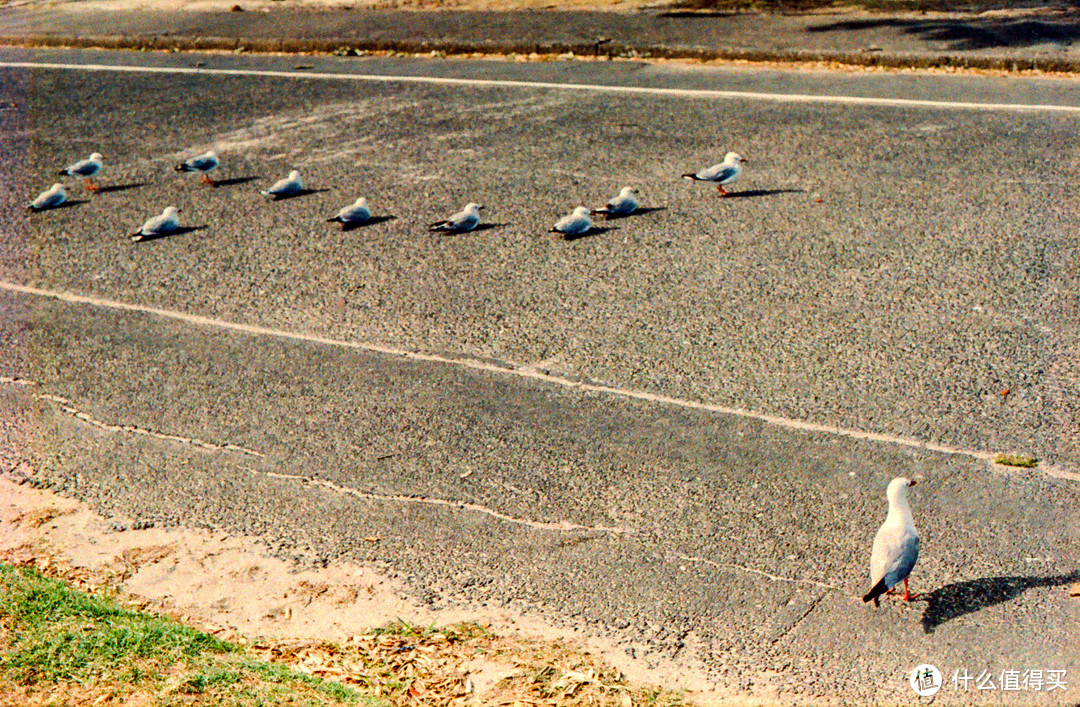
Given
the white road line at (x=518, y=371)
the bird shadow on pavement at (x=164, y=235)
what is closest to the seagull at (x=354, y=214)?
the bird shadow on pavement at (x=164, y=235)

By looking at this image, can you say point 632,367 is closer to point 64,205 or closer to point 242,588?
point 242,588

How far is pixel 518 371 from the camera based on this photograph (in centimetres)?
705

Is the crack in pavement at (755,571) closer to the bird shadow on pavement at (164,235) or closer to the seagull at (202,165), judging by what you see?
the bird shadow on pavement at (164,235)

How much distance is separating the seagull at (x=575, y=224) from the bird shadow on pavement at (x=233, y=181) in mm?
3813

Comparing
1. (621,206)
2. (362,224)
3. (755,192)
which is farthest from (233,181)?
(755,192)

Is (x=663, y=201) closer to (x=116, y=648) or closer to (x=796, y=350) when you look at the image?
(x=796, y=350)

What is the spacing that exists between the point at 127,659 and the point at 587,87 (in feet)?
34.7

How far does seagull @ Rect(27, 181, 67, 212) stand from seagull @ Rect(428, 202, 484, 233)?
410 centimetres

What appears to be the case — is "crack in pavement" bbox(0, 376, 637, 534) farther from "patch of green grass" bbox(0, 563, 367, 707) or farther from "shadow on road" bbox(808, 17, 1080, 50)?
"shadow on road" bbox(808, 17, 1080, 50)

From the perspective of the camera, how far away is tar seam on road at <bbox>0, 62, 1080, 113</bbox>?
11.7m

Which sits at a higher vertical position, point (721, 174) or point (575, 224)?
point (721, 174)

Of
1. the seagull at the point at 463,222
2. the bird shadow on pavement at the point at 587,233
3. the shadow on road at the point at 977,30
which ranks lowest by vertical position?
the bird shadow on pavement at the point at 587,233

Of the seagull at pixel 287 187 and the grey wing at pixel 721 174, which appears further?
the seagull at pixel 287 187

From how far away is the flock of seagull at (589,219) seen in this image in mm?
4695
